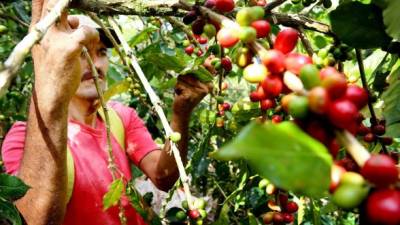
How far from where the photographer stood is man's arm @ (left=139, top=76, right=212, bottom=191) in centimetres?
221

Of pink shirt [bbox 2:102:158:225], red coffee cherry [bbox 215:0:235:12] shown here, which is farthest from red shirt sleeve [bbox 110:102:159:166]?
red coffee cherry [bbox 215:0:235:12]

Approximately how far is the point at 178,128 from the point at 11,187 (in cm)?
108

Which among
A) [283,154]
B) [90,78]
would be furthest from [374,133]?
[90,78]

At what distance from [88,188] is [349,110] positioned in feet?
6.88

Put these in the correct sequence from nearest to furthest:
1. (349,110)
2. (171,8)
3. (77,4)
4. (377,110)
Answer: (349,110) < (171,8) < (77,4) < (377,110)

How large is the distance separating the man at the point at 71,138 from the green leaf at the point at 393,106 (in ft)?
3.18

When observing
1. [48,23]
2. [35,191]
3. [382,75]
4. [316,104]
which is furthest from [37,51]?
[316,104]

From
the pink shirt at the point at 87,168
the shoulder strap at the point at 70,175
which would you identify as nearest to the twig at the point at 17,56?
the shoulder strap at the point at 70,175

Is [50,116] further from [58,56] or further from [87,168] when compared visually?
[87,168]

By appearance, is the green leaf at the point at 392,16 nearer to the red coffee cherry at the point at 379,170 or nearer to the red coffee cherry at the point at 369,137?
the red coffee cherry at the point at 369,137

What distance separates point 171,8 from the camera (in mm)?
1191

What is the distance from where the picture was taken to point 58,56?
154 cm

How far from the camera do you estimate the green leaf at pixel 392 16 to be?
0.91 m

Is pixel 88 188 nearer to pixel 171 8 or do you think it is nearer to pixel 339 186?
pixel 171 8
